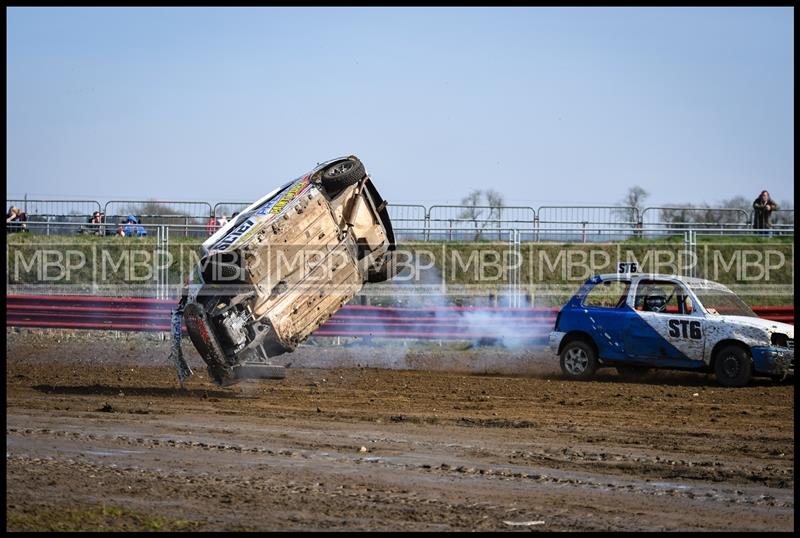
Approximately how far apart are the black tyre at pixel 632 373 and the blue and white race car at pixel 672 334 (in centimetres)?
4

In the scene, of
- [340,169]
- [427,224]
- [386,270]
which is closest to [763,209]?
[427,224]

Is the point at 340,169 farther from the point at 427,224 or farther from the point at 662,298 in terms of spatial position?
the point at 427,224

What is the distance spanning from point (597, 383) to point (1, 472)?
372 inches

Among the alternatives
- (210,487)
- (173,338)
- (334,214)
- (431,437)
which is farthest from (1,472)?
(334,214)

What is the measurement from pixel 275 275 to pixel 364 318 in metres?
8.36

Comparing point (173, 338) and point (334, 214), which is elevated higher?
point (334, 214)

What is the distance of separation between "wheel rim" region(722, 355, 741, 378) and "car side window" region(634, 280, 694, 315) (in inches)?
35.6

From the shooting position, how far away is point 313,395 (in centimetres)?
1341

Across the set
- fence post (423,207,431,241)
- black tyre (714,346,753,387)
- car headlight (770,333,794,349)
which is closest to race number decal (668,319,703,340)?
black tyre (714,346,753,387)

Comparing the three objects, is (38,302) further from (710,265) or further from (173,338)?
(710,265)

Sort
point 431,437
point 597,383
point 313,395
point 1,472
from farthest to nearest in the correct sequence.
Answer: point 597,383 → point 313,395 → point 431,437 → point 1,472

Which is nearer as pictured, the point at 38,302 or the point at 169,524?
the point at 169,524

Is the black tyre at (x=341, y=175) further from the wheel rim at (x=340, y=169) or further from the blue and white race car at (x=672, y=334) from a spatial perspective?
the blue and white race car at (x=672, y=334)

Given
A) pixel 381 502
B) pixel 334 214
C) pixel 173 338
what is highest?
pixel 334 214
